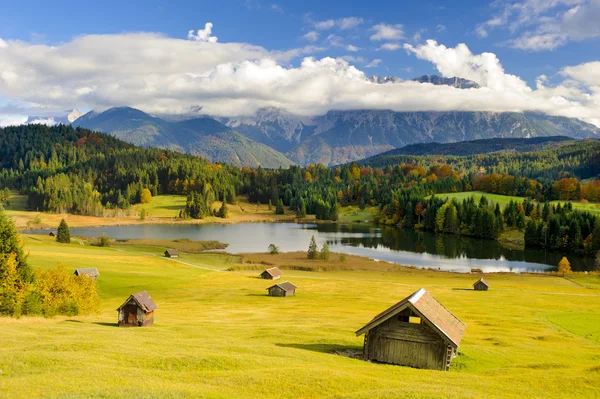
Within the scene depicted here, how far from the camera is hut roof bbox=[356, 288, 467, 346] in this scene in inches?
1345

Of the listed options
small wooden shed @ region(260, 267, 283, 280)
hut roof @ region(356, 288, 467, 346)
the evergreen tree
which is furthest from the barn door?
the evergreen tree

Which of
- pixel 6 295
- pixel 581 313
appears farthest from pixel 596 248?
pixel 6 295

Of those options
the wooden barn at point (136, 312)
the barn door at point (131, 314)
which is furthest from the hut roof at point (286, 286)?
the barn door at point (131, 314)

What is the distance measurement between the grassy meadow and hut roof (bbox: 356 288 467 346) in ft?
7.16

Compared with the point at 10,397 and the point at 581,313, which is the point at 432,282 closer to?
the point at 581,313

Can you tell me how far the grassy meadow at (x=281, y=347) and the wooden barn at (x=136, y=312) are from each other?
1.60 meters

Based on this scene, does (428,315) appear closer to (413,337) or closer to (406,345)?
(413,337)

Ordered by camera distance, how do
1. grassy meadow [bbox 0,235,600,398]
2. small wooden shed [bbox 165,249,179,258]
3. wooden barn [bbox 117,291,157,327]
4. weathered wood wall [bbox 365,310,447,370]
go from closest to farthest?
grassy meadow [bbox 0,235,600,398], weathered wood wall [bbox 365,310,447,370], wooden barn [bbox 117,291,157,327], small wooden shed [bbox 165,249,179,258]

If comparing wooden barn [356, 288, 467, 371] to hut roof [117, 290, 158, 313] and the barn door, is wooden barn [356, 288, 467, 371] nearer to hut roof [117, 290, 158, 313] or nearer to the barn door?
hut roof [117, 290, 158, 313]

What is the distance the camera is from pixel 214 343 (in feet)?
123

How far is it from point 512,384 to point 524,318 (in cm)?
3429

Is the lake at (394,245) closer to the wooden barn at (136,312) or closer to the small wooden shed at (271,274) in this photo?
the small wooden shed at (271,274)

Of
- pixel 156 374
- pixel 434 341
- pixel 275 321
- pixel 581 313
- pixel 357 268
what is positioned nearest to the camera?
pixel 156 374

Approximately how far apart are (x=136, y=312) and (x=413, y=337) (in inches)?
1139
